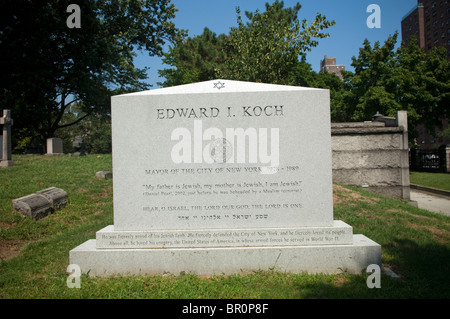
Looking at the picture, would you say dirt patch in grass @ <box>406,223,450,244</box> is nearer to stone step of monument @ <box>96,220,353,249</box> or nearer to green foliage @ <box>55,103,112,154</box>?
stone step of monument @ <box>96,220,353,249</box>

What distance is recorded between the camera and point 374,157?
36.2ft

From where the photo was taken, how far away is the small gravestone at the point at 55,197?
25.0 ft

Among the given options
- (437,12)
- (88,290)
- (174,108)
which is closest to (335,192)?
(174,108)

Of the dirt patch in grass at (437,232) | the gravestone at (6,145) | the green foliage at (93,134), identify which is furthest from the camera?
the green foliage at (93,134)

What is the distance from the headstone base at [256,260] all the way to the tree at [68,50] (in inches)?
845

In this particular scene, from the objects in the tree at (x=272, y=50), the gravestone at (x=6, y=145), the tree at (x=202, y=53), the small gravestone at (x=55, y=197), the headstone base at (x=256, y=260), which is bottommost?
the headstone base at (x=256, y=260)

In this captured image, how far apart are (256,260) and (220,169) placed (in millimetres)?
1274

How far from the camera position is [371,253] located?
4.14 meters

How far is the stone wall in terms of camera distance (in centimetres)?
1091

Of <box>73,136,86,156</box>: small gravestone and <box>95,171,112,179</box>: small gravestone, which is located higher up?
<box>73,136,86,156</box>: small gravestone

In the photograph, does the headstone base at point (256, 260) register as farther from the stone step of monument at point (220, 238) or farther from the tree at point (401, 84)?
the tree at point (401, 84)

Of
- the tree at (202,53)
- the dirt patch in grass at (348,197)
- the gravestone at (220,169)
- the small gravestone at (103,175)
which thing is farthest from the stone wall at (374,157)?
the tree at (202,53)

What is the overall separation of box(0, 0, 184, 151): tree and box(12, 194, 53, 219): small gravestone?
55.5 feet

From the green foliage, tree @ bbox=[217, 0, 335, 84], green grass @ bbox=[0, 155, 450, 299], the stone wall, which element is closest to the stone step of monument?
green grass @ bbox=[0, 155, 450, 299]
